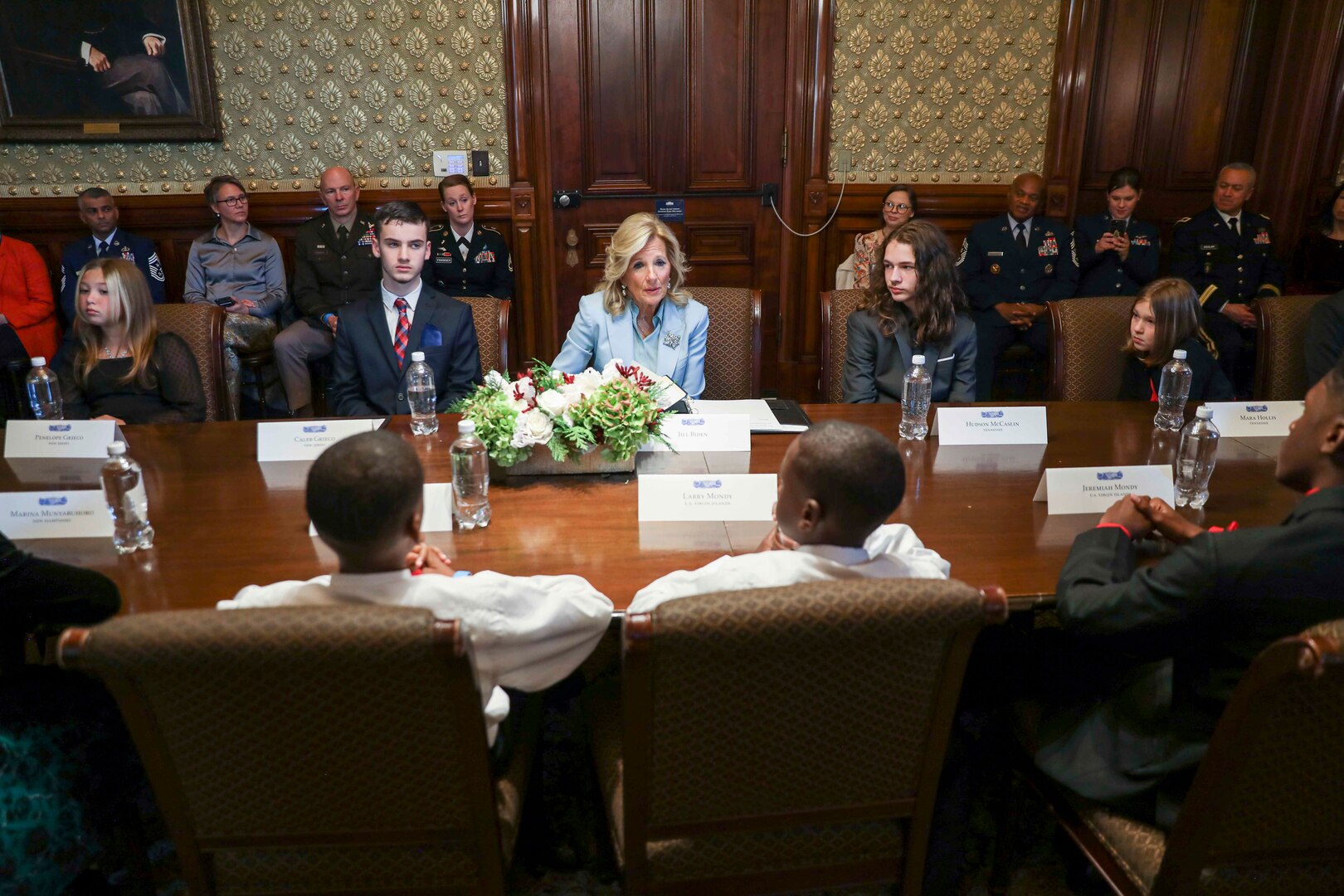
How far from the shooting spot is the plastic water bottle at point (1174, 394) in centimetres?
264

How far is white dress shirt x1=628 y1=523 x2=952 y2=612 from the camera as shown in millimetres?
1475

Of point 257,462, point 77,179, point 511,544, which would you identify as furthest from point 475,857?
point 77,179

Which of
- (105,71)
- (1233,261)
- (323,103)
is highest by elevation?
(105,71)

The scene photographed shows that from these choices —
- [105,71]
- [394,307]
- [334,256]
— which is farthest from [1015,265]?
[105,71]

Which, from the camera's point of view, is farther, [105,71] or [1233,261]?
[1233,261]

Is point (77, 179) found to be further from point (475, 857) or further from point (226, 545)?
point (475, 857)

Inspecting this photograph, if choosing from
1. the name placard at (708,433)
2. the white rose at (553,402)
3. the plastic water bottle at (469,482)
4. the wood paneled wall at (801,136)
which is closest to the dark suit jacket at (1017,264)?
the wood paneled wall at (801,136)

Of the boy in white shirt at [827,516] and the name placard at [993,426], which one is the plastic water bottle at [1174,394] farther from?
the boy in white shirt at [827,516]

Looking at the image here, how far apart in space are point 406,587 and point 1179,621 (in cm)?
118

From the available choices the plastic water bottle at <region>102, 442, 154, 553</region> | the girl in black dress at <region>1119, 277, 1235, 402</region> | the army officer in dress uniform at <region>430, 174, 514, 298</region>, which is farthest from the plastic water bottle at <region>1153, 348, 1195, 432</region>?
the army officer in dress uniform at <region>430, 174, 514, 298</region>

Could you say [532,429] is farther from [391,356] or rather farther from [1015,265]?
[1015,265]

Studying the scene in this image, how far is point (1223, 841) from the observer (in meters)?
1.37

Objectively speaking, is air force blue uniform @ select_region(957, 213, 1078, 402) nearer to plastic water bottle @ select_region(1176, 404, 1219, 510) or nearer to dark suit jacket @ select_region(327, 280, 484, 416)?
plastic water bottle @ select_region(1176, 404, 1219, 510)

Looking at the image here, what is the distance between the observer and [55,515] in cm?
196
